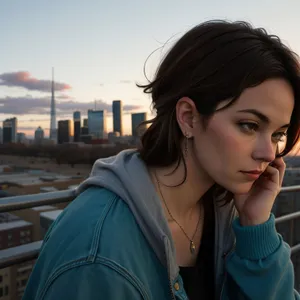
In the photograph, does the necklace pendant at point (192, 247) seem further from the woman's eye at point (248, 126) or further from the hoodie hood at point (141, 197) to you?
the woman's eye at point (248, 126)

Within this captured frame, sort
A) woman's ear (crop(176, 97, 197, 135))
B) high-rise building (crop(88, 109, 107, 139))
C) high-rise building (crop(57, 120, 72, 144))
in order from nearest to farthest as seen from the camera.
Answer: woman's ear (crop(176, 97, 197, 135))
high-rise building (crop(88, 109, 107, 139))
high-rise building (crop(57, 120, 72, 144))

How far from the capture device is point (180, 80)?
37.2 inches

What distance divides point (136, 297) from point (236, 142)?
1.55 ft

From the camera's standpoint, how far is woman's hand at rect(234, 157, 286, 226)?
3.51ft

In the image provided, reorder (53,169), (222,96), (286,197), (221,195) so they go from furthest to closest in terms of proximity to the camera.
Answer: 1. (53,169)
2. (286,197)
3. (221,195)
4. (222,96)

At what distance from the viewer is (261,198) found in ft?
3.62

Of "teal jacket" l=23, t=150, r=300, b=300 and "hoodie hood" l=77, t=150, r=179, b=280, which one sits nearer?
"teal jacket" l=23, t=150, r=300, b=300

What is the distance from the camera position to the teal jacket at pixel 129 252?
0.66 meters

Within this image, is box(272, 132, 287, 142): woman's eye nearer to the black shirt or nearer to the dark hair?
the dark hair

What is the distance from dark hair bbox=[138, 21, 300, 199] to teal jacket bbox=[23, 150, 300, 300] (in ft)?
0.47

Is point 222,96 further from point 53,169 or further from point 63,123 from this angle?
point 63,123

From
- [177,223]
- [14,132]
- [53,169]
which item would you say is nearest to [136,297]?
[177,223]

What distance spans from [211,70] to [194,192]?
0.39m

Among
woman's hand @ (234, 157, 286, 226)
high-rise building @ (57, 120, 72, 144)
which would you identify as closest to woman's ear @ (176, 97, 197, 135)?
woman's hand @ (234, 157, 286, 226)
